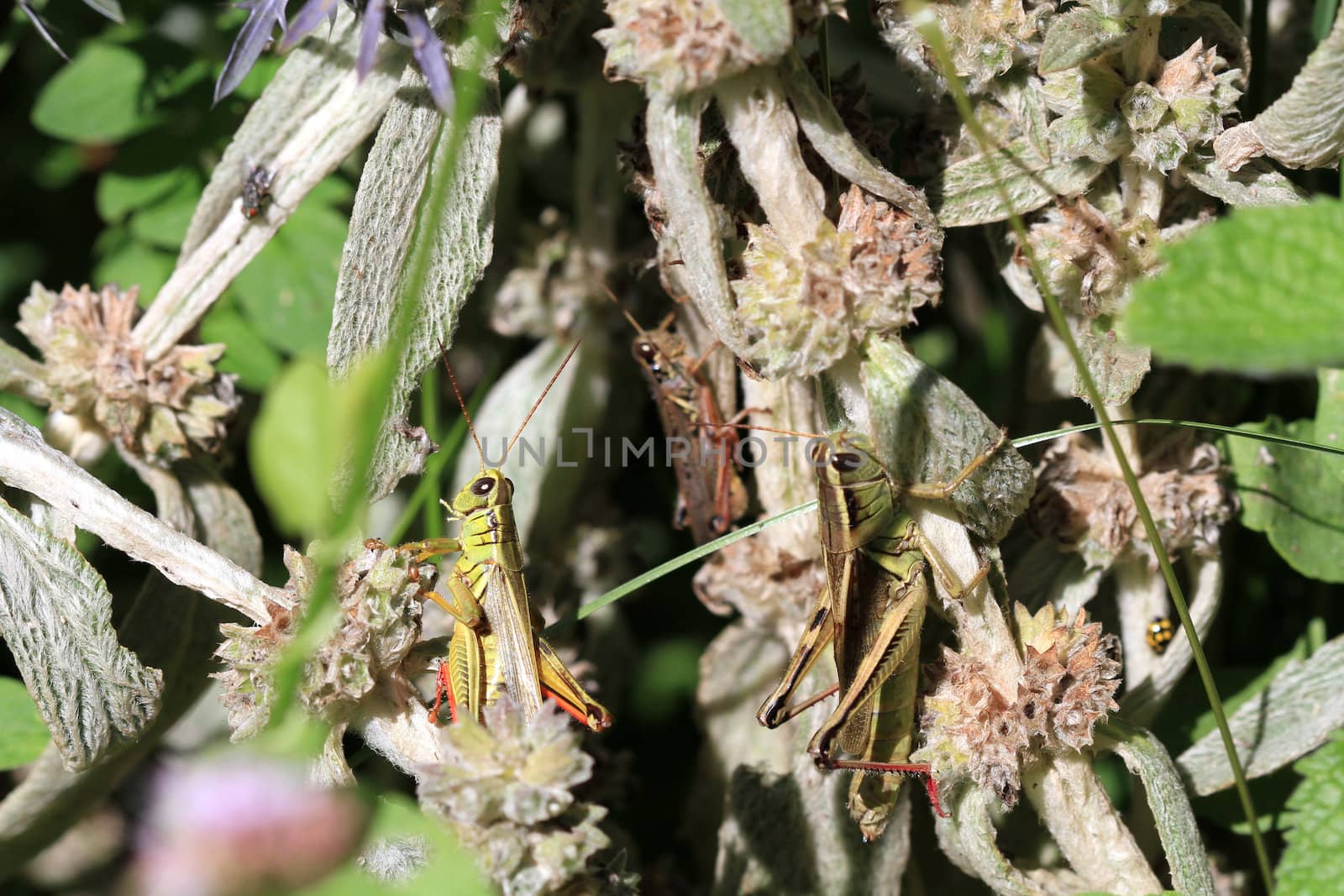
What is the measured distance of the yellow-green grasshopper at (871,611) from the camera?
1.23 m

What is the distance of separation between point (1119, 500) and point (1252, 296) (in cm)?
60

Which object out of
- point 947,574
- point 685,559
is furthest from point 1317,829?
point 685,559

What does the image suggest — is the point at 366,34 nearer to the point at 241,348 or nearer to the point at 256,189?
the point at 256,189

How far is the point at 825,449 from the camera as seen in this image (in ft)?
4.14

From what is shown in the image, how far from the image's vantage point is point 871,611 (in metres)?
1.31

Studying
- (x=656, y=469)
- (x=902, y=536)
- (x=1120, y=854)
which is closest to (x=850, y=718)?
(x=902, y=536)

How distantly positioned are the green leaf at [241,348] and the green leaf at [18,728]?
490 mm

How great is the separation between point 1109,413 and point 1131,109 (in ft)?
1.17

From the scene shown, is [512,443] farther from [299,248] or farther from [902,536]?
[902,536]

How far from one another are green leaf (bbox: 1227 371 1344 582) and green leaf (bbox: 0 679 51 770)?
159 centimetres

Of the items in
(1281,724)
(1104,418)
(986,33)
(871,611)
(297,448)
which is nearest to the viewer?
(297,448)

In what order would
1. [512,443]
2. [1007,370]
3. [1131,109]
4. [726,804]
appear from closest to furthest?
1. [1131,109]
2. [726,804]
3. [512,443]
4. [1007,370]

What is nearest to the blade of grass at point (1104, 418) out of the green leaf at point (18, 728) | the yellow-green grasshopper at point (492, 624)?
the yellow-green grasshopper at point (492, 624)

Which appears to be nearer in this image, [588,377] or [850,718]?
[850,718]
